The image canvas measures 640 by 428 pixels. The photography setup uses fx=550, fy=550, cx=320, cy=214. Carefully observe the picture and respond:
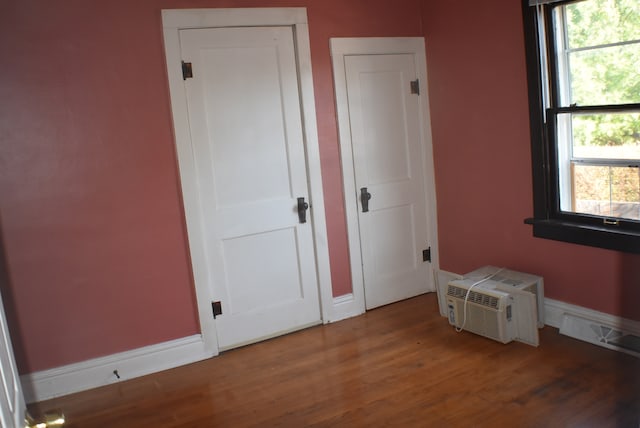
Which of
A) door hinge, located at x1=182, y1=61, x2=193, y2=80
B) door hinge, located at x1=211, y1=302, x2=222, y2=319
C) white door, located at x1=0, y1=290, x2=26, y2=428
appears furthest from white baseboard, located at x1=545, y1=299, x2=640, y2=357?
white door, located at x1=0, y1=290, x2=26, y2=428

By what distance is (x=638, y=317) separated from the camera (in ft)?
10.3

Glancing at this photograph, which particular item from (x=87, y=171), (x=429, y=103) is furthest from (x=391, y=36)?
(x=87, y=171)

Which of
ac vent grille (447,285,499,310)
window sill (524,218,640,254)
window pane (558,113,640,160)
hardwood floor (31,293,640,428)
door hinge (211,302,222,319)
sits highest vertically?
window pane (558,113,640,160)

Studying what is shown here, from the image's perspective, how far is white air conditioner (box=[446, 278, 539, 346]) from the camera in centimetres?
331

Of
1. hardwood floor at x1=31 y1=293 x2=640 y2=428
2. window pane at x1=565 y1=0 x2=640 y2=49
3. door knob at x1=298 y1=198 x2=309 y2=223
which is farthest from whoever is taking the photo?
door knob at x1=298 y1=198 x2=309 y2=223

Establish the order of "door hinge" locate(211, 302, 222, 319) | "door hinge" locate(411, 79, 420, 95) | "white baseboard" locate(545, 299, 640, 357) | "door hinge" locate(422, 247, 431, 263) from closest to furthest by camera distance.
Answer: "white baseboard" locate(545, 299, 640, 357) → "door hinge" locate(211, 302, 222, 319) → "door hinge" locate(411, 79, 420, 95) → "door hinge" locate(422, 247, 431, 263)

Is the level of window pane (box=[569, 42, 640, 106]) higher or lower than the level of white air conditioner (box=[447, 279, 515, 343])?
higher

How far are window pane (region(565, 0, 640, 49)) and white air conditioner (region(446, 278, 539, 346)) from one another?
1500 mm

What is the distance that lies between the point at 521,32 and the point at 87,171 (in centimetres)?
277

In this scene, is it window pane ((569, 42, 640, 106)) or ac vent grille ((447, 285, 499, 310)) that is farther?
ac vent grille ((447, 285, 499, 310))

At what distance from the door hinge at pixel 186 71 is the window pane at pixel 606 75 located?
228 centimetres

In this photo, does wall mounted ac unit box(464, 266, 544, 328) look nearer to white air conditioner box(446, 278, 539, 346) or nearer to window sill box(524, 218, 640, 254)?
white air conditioner box(446, 278, 539, 346)

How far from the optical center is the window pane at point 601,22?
294 cm

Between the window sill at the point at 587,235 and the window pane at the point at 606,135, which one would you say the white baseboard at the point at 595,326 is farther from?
the window pane at the point at 606,135
